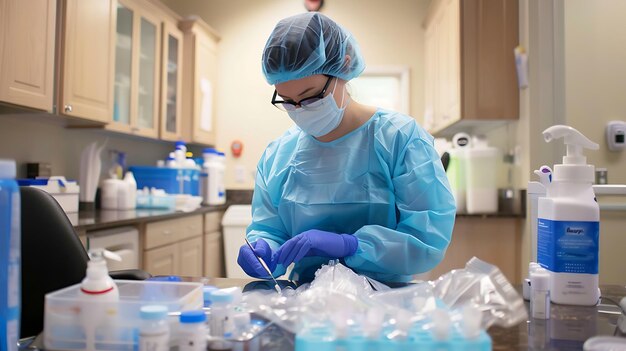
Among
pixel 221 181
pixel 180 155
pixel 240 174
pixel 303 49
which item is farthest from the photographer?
pixel 240 174

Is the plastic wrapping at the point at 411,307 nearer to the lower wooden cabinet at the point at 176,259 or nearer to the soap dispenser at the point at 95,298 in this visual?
the soap dispenser at the point at 95,298

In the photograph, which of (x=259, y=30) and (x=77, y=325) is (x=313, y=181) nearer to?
(x=77, y=325)

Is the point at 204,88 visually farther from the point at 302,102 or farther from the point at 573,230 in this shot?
the point at 573,230

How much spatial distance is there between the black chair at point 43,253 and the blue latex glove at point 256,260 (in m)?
0.36

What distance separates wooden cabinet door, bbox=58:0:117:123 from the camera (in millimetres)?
2369

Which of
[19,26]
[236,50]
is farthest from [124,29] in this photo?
[236,50]

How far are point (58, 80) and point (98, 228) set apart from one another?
72 cm

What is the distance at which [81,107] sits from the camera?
8.12 ft

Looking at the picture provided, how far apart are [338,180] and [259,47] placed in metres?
3.02

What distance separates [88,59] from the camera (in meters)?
2.55

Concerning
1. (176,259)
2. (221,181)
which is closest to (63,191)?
(176,259)

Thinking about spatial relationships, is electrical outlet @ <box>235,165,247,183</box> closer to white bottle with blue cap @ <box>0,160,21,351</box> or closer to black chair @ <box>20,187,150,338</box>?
black chair @ <box>20,187,150,338</box>

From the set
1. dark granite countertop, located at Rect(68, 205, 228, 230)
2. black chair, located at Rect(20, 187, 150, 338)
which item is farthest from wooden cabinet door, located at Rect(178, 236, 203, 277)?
black chair, located at Rect(20, 187, 150, 338)

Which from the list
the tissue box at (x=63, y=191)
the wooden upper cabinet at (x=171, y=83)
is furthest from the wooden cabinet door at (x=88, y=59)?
the wooden upper cabinet at (x=171, y=83)
